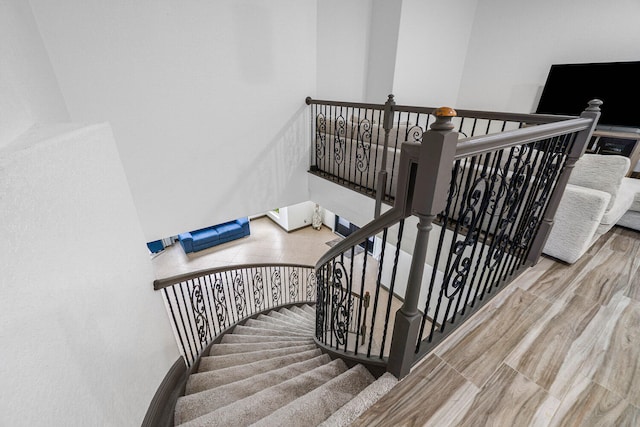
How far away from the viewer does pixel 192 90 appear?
302 centimetres

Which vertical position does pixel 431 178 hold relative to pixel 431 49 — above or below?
below

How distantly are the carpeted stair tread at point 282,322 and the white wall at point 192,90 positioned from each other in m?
1.50

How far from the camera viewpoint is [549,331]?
61.3 inches

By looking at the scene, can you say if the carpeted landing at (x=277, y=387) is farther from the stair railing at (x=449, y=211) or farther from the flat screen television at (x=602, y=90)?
the flat screen television at (x=602, y=90)

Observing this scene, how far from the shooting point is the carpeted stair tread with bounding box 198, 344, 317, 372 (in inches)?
93.1

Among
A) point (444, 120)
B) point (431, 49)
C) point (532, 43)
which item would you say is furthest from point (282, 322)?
point (532, 43)

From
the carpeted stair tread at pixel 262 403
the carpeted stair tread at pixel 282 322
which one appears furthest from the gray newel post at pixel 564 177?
the carpeted stair tread at pixel 282 322

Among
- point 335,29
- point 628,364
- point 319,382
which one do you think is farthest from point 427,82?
point 319,382

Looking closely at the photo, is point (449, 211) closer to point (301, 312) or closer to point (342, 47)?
point (301, 312)

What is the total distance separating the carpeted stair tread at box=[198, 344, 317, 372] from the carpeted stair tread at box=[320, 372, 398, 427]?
1.23 m

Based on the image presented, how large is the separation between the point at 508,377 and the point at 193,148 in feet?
11.3

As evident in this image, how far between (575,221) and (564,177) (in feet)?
1.93

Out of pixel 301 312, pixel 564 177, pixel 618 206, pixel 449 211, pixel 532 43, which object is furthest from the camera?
pixel 532 43

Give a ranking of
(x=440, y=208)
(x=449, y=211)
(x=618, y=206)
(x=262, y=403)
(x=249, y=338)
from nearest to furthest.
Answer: (x=440, y=208) → (x=449, y=211) → (x=262, y=403) → (x=618, y=206) → (x=249, y=338)
